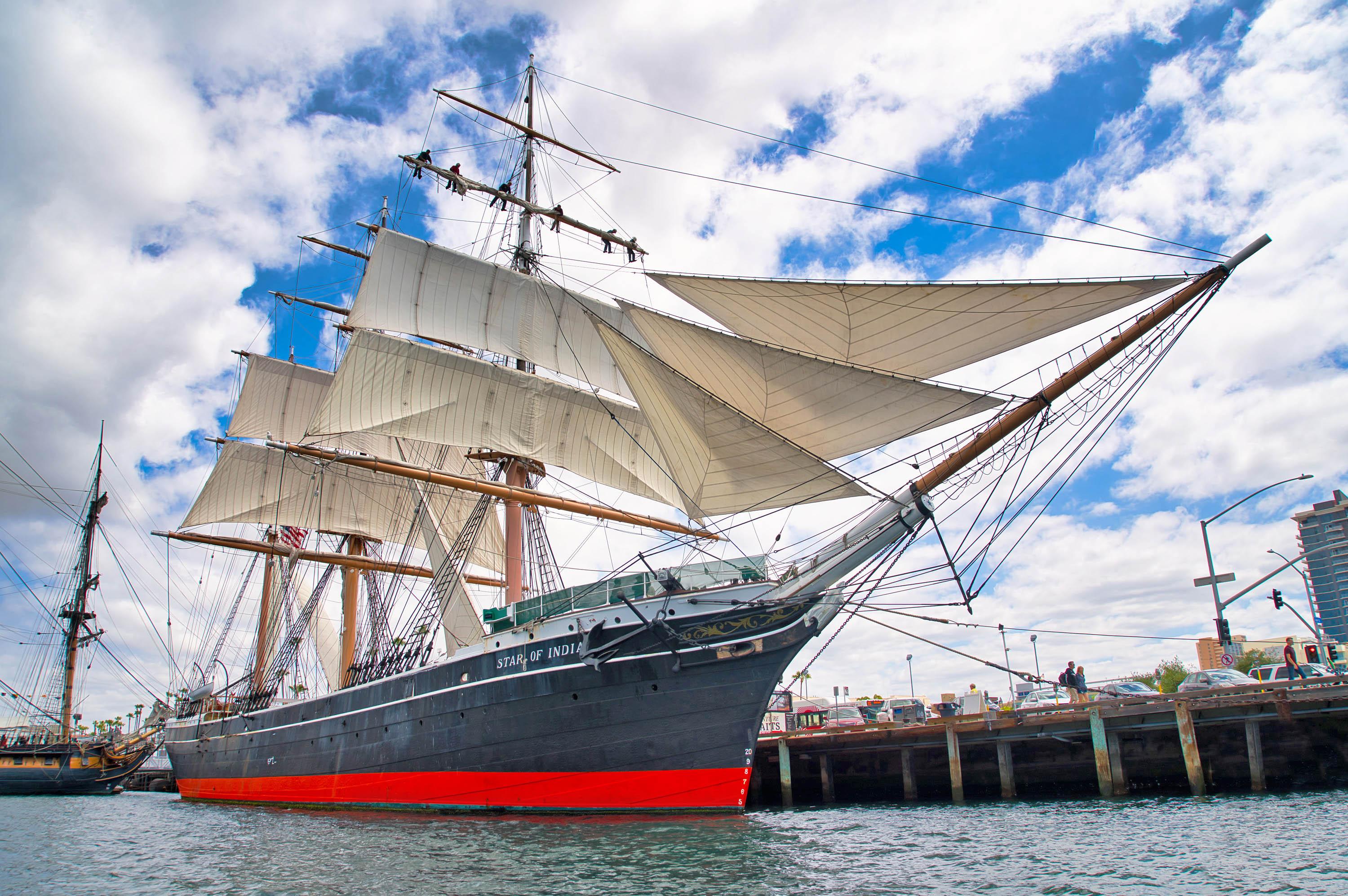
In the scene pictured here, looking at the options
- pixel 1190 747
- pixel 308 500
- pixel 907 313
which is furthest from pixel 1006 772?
pixel 308 500

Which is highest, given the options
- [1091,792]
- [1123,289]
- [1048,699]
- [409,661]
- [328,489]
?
[328,489]

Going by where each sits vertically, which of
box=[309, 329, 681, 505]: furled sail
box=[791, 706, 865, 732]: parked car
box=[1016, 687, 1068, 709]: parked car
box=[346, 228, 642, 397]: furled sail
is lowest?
box=[791, 706, 865, 732]: parked car

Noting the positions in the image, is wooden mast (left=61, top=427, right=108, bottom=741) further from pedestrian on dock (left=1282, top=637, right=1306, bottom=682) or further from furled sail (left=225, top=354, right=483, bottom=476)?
pedestrian on dock (left=1282, top=637, right=1306, bottom=682)

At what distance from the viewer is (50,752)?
42.2 metres

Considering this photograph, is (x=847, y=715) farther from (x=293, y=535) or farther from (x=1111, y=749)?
(x=293, y=535)

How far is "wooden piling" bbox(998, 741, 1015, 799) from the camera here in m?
21.3

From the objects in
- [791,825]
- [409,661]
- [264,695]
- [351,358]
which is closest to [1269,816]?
[791,825]

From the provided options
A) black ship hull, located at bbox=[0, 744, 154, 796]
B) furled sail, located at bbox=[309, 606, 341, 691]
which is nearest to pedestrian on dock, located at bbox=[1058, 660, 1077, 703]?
furled sail, located at bbox=[309, 606, 341, 691]

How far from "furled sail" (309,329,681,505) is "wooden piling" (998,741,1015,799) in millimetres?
13953

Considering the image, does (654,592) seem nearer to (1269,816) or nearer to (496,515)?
(1269,816)

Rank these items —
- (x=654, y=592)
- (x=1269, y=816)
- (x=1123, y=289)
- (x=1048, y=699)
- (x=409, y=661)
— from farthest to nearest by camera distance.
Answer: (x=1048, y=699) → (x=409, y=661) → (x=654, y=592) → (x=1269, y=816) → (x=1123, y=289)

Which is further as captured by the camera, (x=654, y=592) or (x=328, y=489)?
(x=328, y=489)

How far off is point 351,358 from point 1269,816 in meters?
28.6

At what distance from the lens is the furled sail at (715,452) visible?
17.2m
